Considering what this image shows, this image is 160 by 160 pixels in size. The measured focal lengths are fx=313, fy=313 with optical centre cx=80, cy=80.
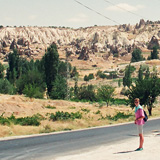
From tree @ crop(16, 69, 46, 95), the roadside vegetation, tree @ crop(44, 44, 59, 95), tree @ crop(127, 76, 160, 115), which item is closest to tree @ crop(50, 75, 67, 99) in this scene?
the roadside vegetation

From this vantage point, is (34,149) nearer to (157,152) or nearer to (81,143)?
(81,143)

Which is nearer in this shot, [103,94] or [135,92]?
[135,92]

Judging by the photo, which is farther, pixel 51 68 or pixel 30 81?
pixel 30 81

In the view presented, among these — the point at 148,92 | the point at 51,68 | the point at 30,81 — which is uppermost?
the point at 51,68

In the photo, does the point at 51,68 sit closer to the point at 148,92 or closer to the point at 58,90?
the point at 58,90

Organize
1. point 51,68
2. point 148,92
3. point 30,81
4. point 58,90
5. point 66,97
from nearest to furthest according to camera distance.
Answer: point 148,92, point 58,90, point 66,97, point 51,68, point 30,81

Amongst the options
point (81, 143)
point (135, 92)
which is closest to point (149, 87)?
point (135, 92)

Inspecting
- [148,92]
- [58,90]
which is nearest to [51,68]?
[58,90]

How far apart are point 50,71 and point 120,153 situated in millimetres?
59296

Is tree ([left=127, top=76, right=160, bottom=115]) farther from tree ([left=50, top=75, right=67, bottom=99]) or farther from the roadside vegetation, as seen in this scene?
tree ([left=50, top=75, right=67, bottom=99])

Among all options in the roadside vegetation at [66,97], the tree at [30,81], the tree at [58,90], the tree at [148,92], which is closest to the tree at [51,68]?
the roadside vegetation at [66,97]

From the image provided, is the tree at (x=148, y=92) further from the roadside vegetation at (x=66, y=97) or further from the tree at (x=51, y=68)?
the tree at (x=51, y=68)

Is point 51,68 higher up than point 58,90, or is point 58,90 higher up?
point 51,68

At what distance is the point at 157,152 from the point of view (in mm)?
10914
